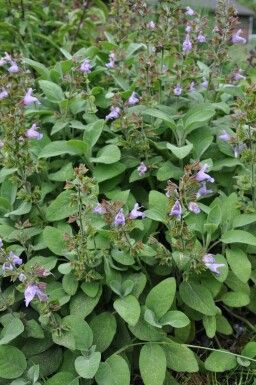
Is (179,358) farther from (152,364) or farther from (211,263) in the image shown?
(211,263)

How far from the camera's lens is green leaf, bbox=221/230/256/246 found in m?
1.92

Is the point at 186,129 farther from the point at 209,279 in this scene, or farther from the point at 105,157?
the point at 209,279

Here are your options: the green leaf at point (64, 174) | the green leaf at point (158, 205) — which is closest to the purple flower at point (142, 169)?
the green leaf at point (158, 205)

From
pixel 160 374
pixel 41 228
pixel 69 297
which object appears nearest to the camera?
pixel 160 374

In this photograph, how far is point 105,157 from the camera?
2.23m

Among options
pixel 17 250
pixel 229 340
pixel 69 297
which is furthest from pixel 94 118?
pixel 229 340

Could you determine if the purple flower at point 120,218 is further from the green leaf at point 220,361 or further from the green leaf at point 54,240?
the green leaf at point 220,361

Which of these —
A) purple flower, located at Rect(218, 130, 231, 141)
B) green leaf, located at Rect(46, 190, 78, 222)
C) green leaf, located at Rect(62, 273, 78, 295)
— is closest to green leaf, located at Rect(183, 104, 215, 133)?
purple flower, located at Rect(218, 130, 231, 141)

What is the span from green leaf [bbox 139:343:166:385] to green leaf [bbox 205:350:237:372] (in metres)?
0.24

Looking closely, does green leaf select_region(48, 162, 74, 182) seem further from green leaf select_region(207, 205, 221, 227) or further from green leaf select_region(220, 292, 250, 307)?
green leaf select_region(220, 292, 250, 307)

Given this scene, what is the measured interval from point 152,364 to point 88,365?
241 millimetres

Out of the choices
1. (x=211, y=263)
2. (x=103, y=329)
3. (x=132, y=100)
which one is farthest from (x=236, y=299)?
(x=132, y=100)

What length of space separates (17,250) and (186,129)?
3.13ft

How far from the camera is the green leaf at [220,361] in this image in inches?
75.1
